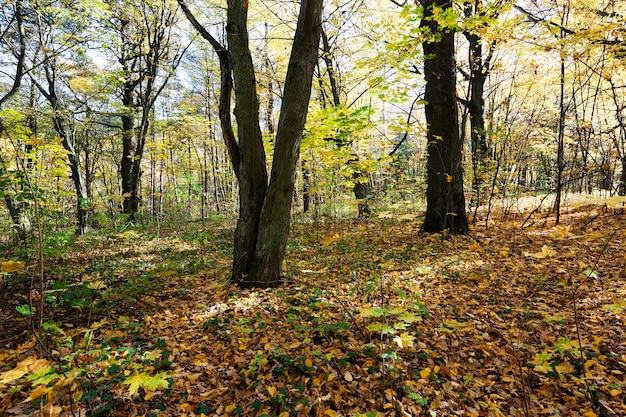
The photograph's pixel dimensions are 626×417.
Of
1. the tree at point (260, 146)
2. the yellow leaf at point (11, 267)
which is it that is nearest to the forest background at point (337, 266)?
the yellow leaf at point (11, 267)

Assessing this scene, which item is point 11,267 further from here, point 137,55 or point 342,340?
point 137,55

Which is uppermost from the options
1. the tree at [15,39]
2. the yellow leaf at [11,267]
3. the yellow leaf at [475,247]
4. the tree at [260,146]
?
the tree at [15,39]

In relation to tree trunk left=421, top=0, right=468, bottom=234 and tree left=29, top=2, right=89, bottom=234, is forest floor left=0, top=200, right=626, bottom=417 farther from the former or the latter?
tree left=29, top=2, right=89, bottom=234

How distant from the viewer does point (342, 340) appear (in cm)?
298

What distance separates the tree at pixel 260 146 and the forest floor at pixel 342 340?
52 centimetres

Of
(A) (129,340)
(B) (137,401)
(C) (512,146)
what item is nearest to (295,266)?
(A) (129,340)

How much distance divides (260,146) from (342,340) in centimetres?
285

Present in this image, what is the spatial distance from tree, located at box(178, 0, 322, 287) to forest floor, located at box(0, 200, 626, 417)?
1.71 ft

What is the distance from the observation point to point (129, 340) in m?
3.05

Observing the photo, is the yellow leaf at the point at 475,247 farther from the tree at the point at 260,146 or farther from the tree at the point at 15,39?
the tree at the point at 15,39

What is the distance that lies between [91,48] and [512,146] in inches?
497

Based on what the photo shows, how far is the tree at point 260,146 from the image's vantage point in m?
4.01

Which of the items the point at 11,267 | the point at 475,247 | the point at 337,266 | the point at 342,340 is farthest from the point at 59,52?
the point at 475,247

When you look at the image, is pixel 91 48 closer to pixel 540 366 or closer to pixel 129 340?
pixel 129 340
